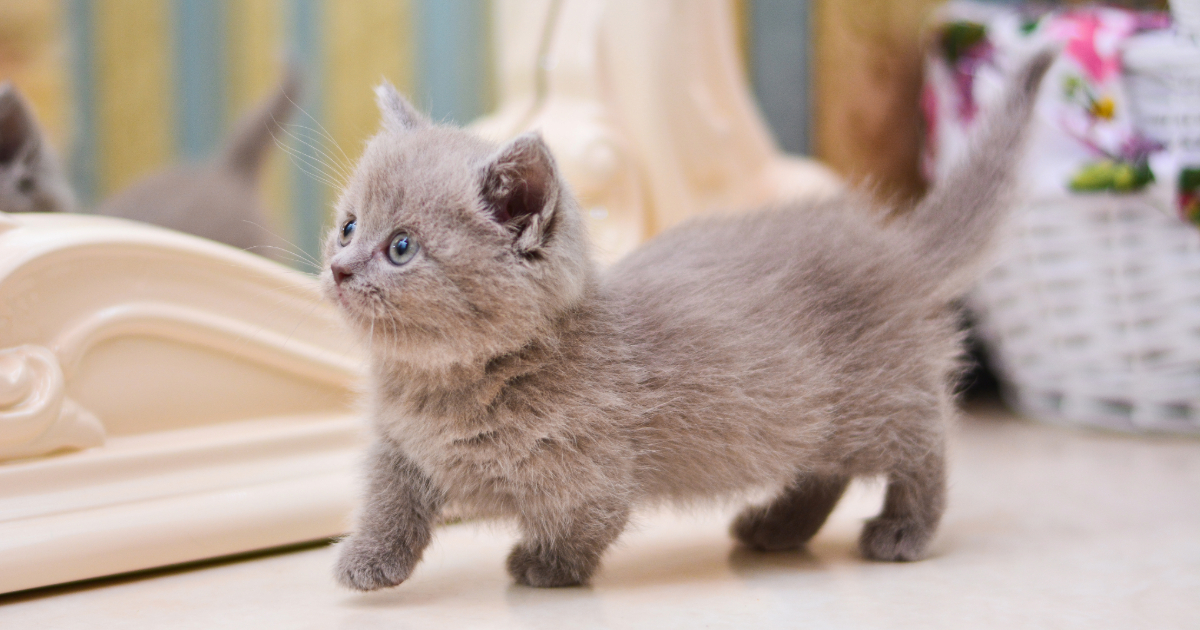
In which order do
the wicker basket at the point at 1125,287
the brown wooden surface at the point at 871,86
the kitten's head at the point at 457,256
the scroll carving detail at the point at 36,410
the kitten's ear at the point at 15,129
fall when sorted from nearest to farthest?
1. the kitten's head at the point at 457,256
2. the scroll carving detail at the point at 36,410
3. the kitten's ear at the point at 15,129
4. the wicker basket at the point at 1125,287
5. the brown wooden surface at the point at 871,86

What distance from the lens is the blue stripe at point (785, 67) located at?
2.09m

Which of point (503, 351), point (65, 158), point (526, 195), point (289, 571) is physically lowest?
point (289, 571)

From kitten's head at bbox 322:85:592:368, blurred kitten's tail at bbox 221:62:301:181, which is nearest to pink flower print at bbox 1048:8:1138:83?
kitten's head at bbox 322:85:592:368

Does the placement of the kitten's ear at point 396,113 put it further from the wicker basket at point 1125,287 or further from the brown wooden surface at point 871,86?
the brown wooden surface at point 871,86

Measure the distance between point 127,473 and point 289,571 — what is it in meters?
0.21

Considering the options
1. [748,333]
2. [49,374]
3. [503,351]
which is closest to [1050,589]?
[748,333]

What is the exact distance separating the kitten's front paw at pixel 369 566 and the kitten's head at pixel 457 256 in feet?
0.62

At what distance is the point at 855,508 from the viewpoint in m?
1.39

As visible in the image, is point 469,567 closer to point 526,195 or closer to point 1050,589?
point 526,195

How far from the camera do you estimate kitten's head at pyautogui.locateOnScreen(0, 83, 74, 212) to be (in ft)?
4.62

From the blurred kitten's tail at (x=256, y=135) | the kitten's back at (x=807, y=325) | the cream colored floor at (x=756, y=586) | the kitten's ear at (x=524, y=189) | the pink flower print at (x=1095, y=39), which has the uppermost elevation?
the pink flower print at (x=1095, y=39)

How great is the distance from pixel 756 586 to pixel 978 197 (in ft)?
1.75

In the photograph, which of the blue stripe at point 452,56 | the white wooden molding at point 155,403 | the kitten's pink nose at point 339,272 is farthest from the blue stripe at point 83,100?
the kitten's pink nose at point 339,272

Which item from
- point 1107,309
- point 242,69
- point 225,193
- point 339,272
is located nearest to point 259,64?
point 242,69
